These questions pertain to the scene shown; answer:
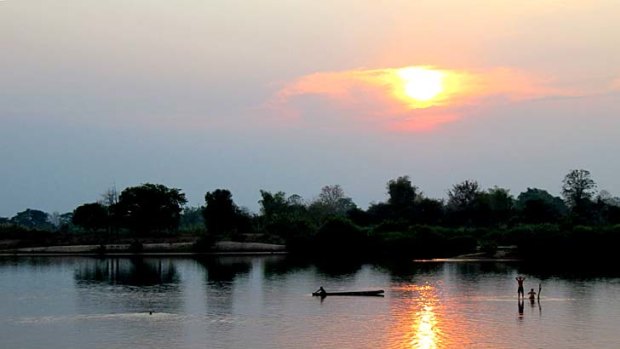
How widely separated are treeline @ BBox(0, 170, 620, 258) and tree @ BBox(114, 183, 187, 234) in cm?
12

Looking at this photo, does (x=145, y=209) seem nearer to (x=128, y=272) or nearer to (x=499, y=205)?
(x=128, y=272)

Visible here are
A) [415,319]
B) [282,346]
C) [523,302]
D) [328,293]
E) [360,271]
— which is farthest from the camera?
[360,271]

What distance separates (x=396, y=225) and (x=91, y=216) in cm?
3882

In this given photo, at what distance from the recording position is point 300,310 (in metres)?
43.8

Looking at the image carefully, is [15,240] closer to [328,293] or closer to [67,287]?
[67,287]

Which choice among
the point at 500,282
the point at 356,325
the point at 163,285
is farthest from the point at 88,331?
the point at 500,282

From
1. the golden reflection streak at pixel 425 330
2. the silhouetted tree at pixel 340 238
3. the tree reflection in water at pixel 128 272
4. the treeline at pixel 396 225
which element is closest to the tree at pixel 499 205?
the treeline at pixel 396 225

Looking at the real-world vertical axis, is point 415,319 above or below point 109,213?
below

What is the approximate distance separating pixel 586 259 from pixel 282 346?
5407 cm

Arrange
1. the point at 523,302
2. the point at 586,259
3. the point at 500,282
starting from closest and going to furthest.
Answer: the point at 523,302
the point at 500,282
the point at 586,259

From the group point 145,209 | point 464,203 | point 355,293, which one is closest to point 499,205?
point 464,203

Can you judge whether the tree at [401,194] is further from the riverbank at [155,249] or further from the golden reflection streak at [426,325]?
the golden reflection streak at [426,325]

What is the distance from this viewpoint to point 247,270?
70000 mm

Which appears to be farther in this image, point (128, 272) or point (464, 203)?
point (464, 203)
